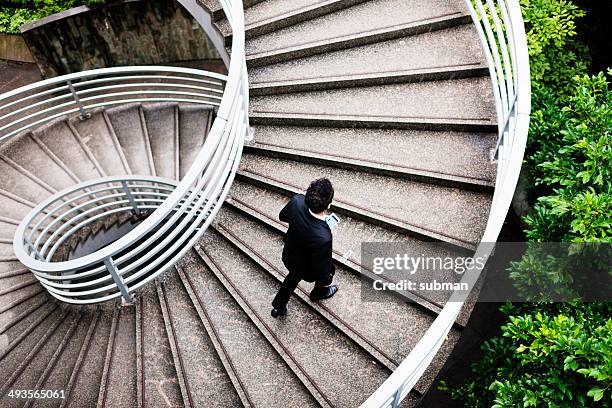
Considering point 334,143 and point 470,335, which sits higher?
point 334,143

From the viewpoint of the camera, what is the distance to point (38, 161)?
802 cm

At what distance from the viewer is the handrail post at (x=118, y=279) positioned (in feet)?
16.0

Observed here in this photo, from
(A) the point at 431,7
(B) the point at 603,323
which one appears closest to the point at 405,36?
(A) the point at 431,7

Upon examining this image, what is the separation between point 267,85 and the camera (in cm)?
587

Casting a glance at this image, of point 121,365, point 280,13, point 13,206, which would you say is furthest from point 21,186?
point 280,13

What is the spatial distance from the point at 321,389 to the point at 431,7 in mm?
4238

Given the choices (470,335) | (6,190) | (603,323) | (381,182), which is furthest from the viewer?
(6,190)

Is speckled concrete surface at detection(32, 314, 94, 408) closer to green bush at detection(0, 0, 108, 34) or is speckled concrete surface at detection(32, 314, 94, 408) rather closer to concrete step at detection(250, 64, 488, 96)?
concrete step at detection(250, 64, 488, 96)

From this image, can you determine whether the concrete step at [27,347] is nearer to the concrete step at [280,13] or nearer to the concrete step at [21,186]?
the concrete step at [21,186]

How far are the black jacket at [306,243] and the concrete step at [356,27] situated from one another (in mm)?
2348

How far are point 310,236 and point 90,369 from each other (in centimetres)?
295

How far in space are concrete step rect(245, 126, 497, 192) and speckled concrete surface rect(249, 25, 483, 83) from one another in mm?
676

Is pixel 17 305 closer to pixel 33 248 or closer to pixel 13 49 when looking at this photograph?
pixel 33 248

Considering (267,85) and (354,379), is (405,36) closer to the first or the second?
(267,85)
